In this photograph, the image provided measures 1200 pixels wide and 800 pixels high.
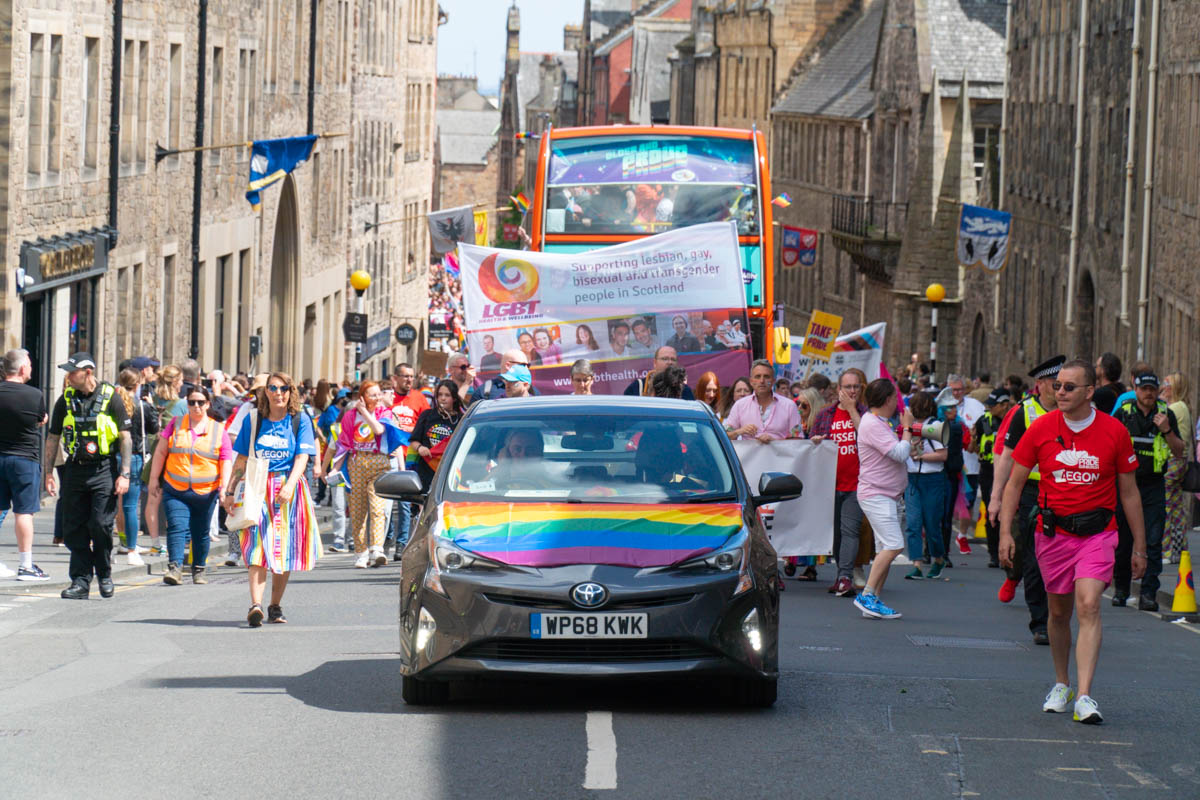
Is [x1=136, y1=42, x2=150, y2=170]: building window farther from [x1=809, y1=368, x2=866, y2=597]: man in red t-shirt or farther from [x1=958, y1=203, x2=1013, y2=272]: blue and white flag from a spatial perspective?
[x1=809, y1=368, x2=866, y2=597]: man in red t-shirt

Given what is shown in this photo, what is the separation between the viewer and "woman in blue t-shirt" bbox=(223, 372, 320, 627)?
13188 millimetres

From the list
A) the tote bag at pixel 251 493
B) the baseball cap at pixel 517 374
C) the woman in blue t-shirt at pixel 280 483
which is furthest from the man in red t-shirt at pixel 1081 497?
the baseball cap at pixel 517 374

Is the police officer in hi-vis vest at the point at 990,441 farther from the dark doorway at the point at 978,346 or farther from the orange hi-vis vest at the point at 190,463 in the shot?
the dark doorway at the point at 978,346

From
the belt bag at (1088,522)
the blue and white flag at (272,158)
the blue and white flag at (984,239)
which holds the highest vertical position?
the blue and white flag at (272,158)

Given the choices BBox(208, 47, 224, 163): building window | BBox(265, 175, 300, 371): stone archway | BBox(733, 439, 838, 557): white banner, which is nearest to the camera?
BBox(733, 439, 838, 557): white banner

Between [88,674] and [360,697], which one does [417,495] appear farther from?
[88,674]

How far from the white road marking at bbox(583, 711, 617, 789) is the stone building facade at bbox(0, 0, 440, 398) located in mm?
17168

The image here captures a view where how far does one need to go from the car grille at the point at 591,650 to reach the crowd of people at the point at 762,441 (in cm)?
179

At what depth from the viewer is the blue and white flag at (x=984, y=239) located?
4194 cm

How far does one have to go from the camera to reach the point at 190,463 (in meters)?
16.5

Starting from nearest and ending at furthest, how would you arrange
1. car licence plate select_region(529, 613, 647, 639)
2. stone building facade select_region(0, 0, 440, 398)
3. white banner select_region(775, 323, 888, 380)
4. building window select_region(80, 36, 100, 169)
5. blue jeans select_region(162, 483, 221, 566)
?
car licence plate select_region(529, 613, 647, 639)
blue jeans select_region(162, 483, 221, 566)
stone building facade select_region(0, 0, 440, 398)
building window select_region(80, 36, 100, 169)
white banner select_region(775, 323, 888, 380)

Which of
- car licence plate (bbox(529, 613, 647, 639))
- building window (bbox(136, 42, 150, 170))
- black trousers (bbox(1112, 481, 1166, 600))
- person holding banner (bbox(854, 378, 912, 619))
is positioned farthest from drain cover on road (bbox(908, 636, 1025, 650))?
building window (bbox(136, 42, 150, 170))

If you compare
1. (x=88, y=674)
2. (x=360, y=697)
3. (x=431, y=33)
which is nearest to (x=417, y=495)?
(x=360, y=697)

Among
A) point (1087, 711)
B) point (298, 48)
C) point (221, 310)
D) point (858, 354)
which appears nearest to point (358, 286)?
point (298, 48)
